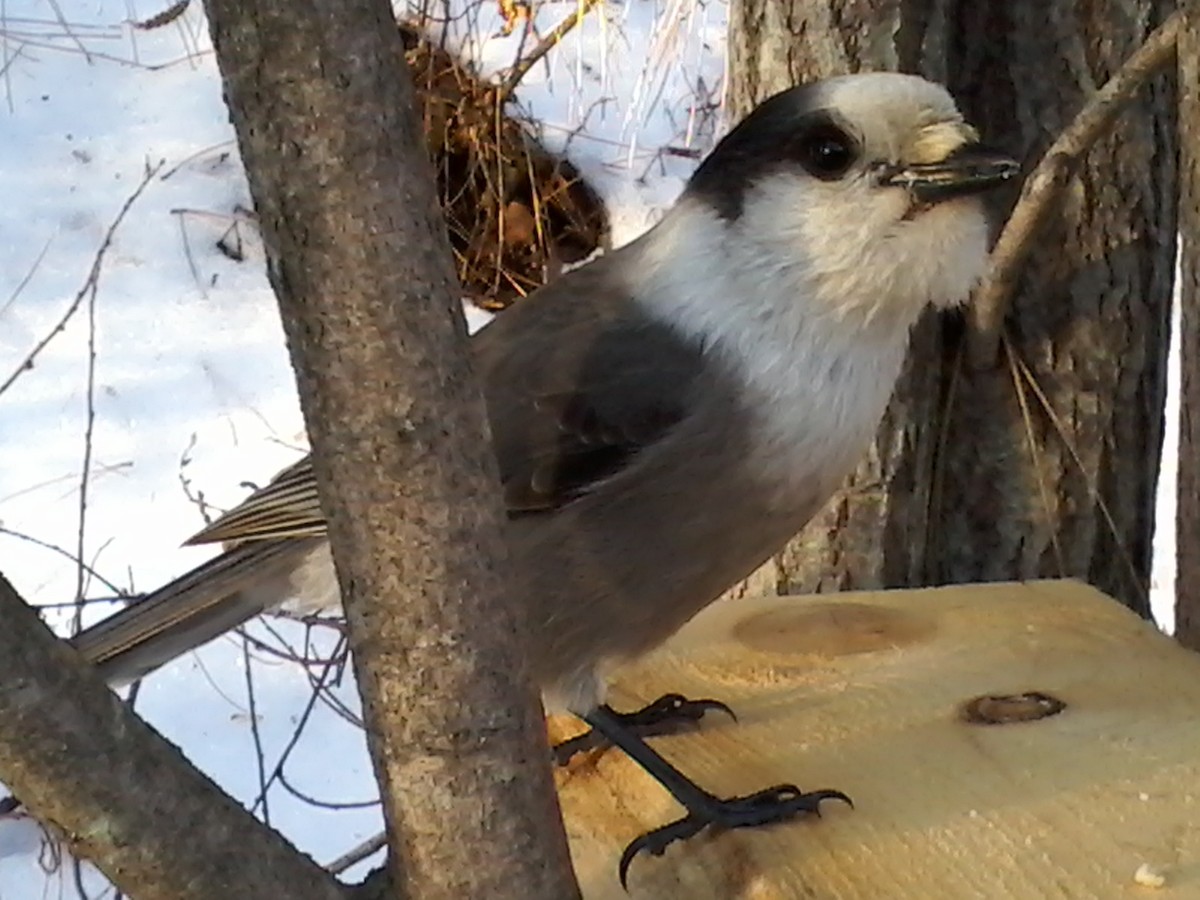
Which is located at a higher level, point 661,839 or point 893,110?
point 893,110

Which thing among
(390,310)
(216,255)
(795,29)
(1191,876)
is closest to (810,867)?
(1191,876)

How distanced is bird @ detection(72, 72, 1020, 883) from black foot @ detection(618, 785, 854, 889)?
0.10 m

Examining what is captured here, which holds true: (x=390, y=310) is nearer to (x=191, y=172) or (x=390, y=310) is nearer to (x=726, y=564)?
(x=726, y=564)

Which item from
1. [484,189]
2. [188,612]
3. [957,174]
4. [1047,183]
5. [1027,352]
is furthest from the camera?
[484,189]

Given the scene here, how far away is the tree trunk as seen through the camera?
1.86 meters

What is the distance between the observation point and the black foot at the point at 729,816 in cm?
121

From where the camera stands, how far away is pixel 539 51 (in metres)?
3.39

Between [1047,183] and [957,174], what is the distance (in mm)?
365

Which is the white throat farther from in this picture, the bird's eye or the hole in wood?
the hole in wood

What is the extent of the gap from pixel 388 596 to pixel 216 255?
3.41 meters

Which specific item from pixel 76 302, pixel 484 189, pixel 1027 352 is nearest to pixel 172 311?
pixel 484 189

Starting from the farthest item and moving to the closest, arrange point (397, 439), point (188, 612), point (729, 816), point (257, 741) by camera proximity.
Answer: point (257, 741) → point (188, 612) → point (729, 816) → point (397, 439)

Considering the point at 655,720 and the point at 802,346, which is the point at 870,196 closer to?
the point at 802,346

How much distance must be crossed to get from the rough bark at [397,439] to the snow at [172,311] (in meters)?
1.79
